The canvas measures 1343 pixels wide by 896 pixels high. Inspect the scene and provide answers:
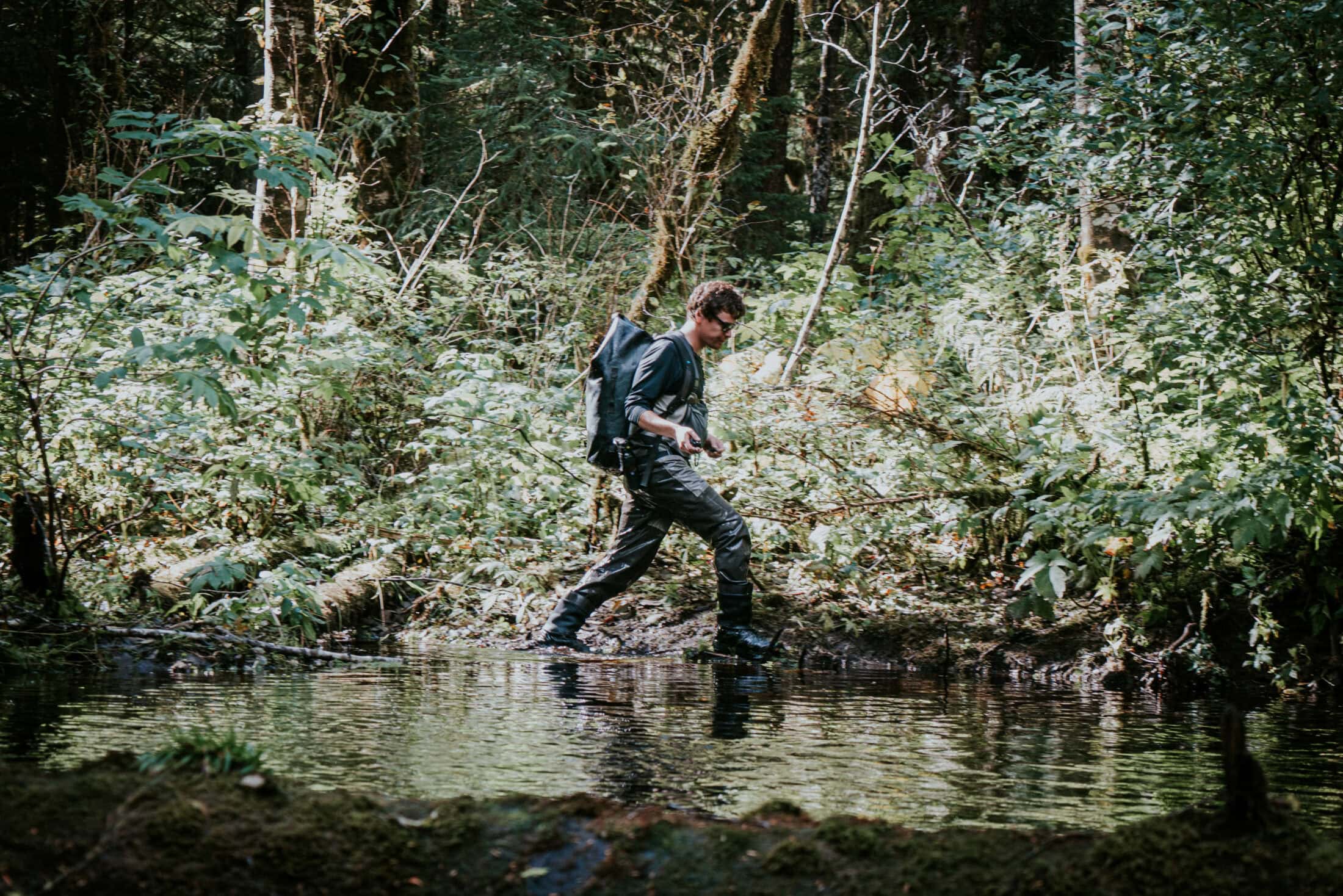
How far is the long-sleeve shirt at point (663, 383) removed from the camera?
858 cm

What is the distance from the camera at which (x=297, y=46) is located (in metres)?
15.0

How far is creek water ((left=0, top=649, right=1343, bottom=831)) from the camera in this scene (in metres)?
4.66

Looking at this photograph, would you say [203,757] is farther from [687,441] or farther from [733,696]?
[687,441]

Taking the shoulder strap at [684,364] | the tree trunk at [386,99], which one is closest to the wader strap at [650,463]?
the shoulder strap at [684,364]

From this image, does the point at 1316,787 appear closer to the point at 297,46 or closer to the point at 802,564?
the point at 802,564

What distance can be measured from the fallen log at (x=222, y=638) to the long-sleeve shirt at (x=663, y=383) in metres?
2.64

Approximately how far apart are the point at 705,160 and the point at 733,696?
23.1 ft

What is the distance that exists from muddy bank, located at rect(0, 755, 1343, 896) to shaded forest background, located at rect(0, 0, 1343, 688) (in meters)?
3.48

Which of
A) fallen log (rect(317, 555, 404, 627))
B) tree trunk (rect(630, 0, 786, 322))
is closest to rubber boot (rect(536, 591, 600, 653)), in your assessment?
fallen log (rect(317, 555, 404, 627))

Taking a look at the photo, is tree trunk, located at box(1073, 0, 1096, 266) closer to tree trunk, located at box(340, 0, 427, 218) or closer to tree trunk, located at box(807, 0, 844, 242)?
tree trunk, located at box(340, 0, 427, 218)

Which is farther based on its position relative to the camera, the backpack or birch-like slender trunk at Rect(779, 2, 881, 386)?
birch-like slender trunk at Rect(779, 2, 881, 386)

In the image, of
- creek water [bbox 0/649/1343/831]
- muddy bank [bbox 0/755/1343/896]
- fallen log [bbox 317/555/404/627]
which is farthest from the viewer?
fallen log [bbox 317/555/404/627]

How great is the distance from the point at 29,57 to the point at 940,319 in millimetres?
21140

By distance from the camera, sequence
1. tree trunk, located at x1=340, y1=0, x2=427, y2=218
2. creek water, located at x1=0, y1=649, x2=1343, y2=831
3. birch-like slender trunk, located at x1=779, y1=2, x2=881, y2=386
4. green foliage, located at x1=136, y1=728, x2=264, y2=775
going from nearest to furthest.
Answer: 1. green foliage, located at x1=136, y1=728, x2=264, y2=775
2. creek water, located at x1=0, y1=649, x2=1343, y2=831
3. birch-like slender trunk, located at x1=779, y1=2, x2=881, y2=386
4. tree trunk, located at x1=340, y1=0, x2=427, y2=218
